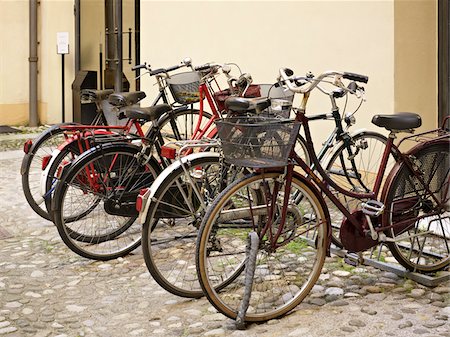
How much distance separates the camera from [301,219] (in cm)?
399

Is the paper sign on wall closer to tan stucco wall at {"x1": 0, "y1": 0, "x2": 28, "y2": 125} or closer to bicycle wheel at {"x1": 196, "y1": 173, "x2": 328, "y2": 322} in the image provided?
tan stucco wall at {"x1": 0, "y1": 0, "x2": 28, "y2": 125}

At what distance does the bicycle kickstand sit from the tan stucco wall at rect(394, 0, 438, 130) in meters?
2.44

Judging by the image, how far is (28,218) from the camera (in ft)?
20.5

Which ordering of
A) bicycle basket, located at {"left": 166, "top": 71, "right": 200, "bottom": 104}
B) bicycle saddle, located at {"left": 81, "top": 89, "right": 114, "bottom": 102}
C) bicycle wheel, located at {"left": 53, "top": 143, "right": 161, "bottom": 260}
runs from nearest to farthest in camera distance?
bicycle wheel, located at {"left": 53, "top": 143, "right": 161, "bottom": 260} → bicycle basket, located at {"left": 166, "top": 71, "right": 200, "bottom": 104} → bicycle saddle, located at {"left": 81, "top": 89, "right": 114, "bottom": 102}

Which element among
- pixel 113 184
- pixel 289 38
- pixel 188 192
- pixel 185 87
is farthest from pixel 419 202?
pixel 289 38

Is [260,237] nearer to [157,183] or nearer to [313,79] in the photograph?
[157,183]

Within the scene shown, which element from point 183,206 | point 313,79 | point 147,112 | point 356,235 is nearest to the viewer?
point 313,79

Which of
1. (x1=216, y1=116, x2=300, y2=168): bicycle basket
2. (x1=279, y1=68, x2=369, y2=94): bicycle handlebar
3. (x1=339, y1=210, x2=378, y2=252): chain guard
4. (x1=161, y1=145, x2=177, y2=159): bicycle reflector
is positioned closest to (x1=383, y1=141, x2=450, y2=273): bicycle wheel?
(x1=339, y1=210, x2=378, y2=252): chain guard

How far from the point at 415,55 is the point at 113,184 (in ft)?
8.18

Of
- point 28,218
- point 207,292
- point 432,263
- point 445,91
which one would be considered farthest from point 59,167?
point 445,91

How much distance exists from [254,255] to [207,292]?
0.98 feet

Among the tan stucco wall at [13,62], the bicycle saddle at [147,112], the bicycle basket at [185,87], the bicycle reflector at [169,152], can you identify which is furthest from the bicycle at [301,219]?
the tan stucco wall at [13,62]

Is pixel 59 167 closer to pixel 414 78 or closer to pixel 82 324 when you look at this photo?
pixel 82 324

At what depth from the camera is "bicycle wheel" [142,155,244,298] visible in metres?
4.14
